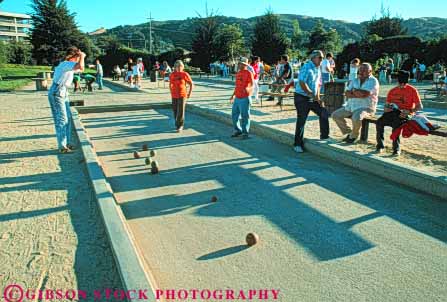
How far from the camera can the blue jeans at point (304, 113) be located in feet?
25.4

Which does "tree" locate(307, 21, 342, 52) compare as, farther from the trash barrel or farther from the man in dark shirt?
the trash barrel

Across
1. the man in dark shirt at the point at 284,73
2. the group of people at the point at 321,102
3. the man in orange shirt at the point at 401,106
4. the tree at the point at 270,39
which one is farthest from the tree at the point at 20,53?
the man in orange shirt at the point at 401,106

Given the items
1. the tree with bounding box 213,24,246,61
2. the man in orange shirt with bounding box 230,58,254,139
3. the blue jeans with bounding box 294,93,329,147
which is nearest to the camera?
the blue jeans with bounding box 294,93,329,147

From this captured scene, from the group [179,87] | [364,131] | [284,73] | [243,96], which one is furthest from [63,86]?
[284,73]

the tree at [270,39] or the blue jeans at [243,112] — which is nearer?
the blue jeans at [243,112]

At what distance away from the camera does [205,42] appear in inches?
1911

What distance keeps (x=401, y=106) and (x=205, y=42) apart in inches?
1703

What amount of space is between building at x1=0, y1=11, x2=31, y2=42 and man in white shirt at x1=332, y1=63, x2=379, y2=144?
14318cm

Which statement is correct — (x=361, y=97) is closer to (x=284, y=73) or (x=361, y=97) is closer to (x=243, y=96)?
(x=243, y=96)

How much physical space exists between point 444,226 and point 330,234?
1.24 meters

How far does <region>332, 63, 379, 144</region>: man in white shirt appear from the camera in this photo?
7.76 metres

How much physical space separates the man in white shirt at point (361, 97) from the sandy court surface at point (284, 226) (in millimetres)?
1135

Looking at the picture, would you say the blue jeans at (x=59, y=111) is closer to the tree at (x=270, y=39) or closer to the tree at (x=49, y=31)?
the tree at (x=270, y=39)

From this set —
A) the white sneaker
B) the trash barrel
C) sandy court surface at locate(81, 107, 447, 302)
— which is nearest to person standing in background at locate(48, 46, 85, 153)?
sandy court surface at locate(81, 107, 447, 302)
